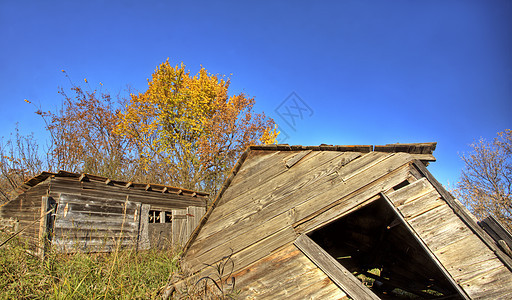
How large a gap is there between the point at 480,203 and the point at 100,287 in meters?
18.4

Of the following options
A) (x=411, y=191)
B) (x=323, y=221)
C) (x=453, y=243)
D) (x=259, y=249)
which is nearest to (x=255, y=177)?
(x=259, y=249)

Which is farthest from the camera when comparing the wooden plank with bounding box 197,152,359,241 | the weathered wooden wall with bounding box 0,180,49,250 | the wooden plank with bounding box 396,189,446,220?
Result: the weathered wooden wall with bounding box 0,180,49,250

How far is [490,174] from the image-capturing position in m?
15.6

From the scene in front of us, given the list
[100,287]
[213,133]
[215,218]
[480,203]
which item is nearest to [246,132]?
[213,133]

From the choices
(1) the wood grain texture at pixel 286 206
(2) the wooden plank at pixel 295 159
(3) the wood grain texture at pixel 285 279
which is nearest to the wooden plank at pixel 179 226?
(1) the wood grain texture at pixel 286 206

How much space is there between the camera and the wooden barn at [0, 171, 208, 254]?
9.66 m

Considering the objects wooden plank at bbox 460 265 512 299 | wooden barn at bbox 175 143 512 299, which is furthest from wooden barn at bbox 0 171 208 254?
wooden plank at bbox 460 265 512 299

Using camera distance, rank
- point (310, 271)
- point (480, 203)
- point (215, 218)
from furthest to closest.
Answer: point (480, 203) → point (215, 218) → point (310, 271)

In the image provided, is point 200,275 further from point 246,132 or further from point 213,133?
point 246,132

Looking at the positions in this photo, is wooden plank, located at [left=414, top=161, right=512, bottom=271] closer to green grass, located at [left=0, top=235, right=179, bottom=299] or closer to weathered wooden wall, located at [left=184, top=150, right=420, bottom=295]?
weathered wooden wall, located at [left=184, top=150, right=420, bottom=295]

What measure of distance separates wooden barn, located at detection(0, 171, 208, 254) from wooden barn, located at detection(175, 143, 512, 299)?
4.81 metres

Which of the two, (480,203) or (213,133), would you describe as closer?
(480,203)

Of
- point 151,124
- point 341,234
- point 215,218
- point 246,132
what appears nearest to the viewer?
point 215,218

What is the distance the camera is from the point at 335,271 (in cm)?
345
